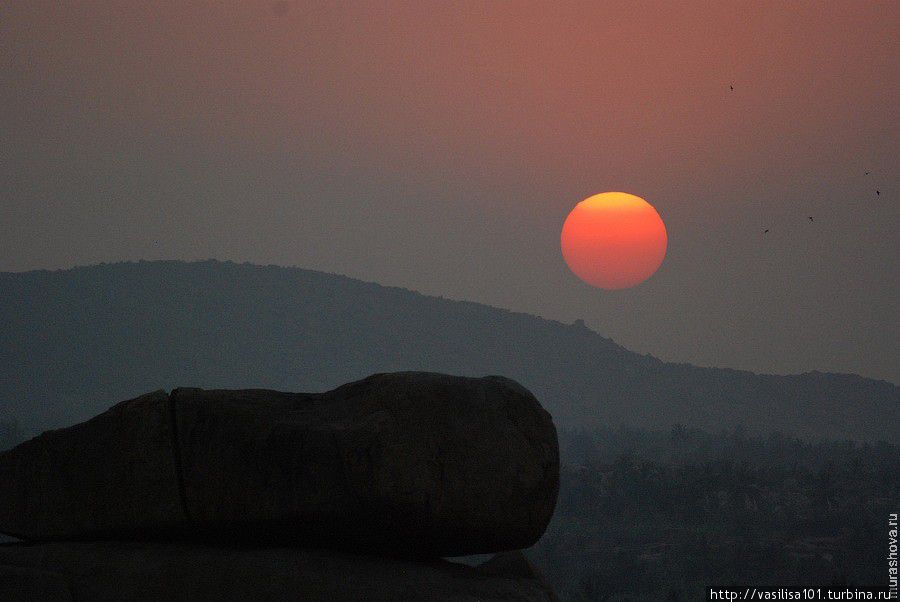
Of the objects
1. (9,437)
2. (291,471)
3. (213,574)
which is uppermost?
(9,437)

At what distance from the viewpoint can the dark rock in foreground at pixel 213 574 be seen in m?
11.2

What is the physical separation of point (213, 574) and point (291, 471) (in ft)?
4.41

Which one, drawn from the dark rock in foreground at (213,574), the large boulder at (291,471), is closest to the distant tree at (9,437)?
Answer: the large boulder at (291,471)

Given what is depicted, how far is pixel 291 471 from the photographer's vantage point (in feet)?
38.9

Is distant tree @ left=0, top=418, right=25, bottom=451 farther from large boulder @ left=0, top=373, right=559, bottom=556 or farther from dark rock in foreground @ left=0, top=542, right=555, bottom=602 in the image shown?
dark rock in foreground @ left=0, top=542, right=555, bottom=602

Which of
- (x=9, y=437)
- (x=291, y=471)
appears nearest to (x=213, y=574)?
(x=291, y=471)

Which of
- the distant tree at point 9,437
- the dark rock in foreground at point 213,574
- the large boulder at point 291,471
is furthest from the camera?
the distant tree at point 9,437

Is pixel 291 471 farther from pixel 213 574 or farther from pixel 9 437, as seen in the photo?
pixel 9 437

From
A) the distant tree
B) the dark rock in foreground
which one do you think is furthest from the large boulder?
the distant tree

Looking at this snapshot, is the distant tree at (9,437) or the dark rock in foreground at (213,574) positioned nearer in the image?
the dark rock in foreground at (213,574)

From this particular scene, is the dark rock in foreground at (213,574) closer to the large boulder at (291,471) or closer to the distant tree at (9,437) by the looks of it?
the large boulder at (291,471)

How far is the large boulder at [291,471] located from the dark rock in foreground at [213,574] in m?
0.37

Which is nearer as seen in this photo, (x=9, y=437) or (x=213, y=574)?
(x=213, y=574)

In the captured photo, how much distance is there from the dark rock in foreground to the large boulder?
1.23 ft
